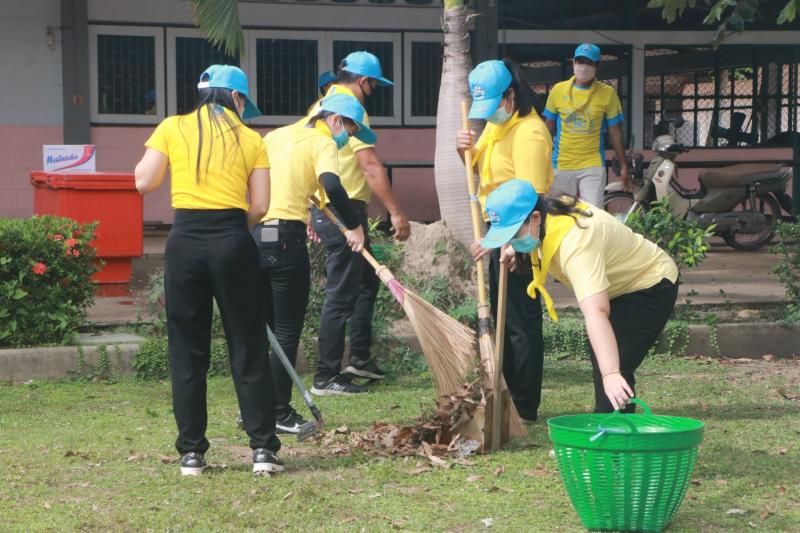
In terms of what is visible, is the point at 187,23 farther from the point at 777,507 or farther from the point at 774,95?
the point at 777,507

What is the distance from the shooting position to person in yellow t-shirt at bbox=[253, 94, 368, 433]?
6.06 metres

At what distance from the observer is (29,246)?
7672mm

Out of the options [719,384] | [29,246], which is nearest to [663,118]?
[719,384]

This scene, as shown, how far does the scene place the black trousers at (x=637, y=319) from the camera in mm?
5270

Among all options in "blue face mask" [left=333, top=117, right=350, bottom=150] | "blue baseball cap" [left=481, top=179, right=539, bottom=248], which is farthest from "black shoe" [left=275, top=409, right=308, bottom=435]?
"blue baseball cap" [left=481, top=179, right=539, bottom=248]

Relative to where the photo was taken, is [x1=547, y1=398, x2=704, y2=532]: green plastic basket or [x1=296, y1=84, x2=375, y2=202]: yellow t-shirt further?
[x1=296, y1=84, x2=375, y2=202]: yellow t-shirt

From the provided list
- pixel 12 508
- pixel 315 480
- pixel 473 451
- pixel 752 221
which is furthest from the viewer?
pixel 752 221

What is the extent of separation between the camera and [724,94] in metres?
16.0

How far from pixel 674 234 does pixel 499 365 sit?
3406mm

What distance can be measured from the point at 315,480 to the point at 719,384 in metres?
3.27

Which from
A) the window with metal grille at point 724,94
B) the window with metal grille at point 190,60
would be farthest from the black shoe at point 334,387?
the window with metal grille at point 724,94

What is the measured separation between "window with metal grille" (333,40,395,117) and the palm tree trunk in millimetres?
4867

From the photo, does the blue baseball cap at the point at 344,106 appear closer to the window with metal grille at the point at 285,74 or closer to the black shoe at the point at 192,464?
the black shoe at the point at 192,464

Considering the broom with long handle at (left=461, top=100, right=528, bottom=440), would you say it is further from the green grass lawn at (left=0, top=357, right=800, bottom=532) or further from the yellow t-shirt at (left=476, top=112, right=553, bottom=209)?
the yellow t-shirt at (left=476, top=112, right=553, bottom=209)
